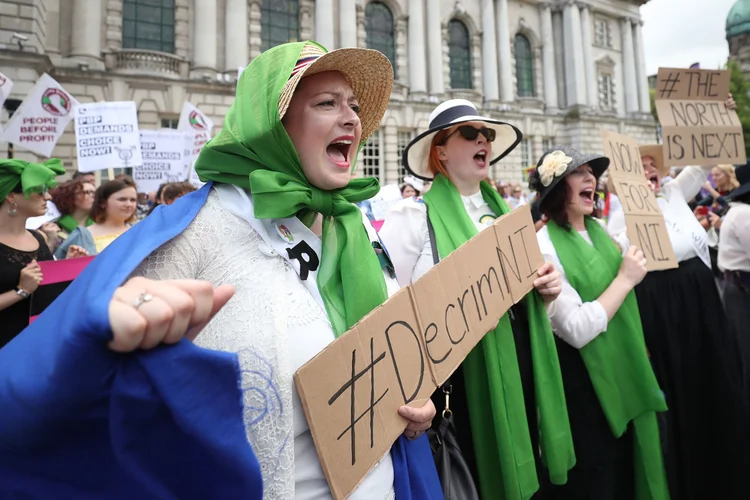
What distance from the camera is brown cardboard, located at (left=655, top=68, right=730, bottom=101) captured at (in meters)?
3.92

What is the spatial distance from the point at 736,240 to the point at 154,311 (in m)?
4.17

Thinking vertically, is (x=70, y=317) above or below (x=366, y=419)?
above

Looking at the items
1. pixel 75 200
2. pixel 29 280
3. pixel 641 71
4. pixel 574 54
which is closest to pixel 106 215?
pixel 75 200

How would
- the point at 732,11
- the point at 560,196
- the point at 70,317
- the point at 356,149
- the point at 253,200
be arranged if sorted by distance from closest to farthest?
the point at 70,317 → the point at 253,200 → the point at 356,149 → the point at 560,196 → the point at 732,11

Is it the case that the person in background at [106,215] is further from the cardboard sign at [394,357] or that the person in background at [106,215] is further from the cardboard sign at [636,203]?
the cardboard sign at [636,203]

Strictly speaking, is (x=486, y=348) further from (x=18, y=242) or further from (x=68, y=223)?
(x=68, y=223)

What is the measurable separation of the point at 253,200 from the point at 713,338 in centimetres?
360

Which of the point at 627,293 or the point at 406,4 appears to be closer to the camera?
the point at 627,293

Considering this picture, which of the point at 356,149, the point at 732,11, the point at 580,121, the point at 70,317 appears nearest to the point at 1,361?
the point at 70,317

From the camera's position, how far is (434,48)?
74.0 feet

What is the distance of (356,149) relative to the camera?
1.74 metres

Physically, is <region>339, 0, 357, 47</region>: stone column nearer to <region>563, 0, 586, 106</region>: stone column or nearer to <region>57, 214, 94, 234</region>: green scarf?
<region>563, 0, 586, 106</region>: stone column

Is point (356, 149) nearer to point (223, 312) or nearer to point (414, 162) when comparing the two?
point (223, 312)

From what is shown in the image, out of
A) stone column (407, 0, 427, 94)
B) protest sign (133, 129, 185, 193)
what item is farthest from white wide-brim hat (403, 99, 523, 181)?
stone column (407, 0, 427, 94)
